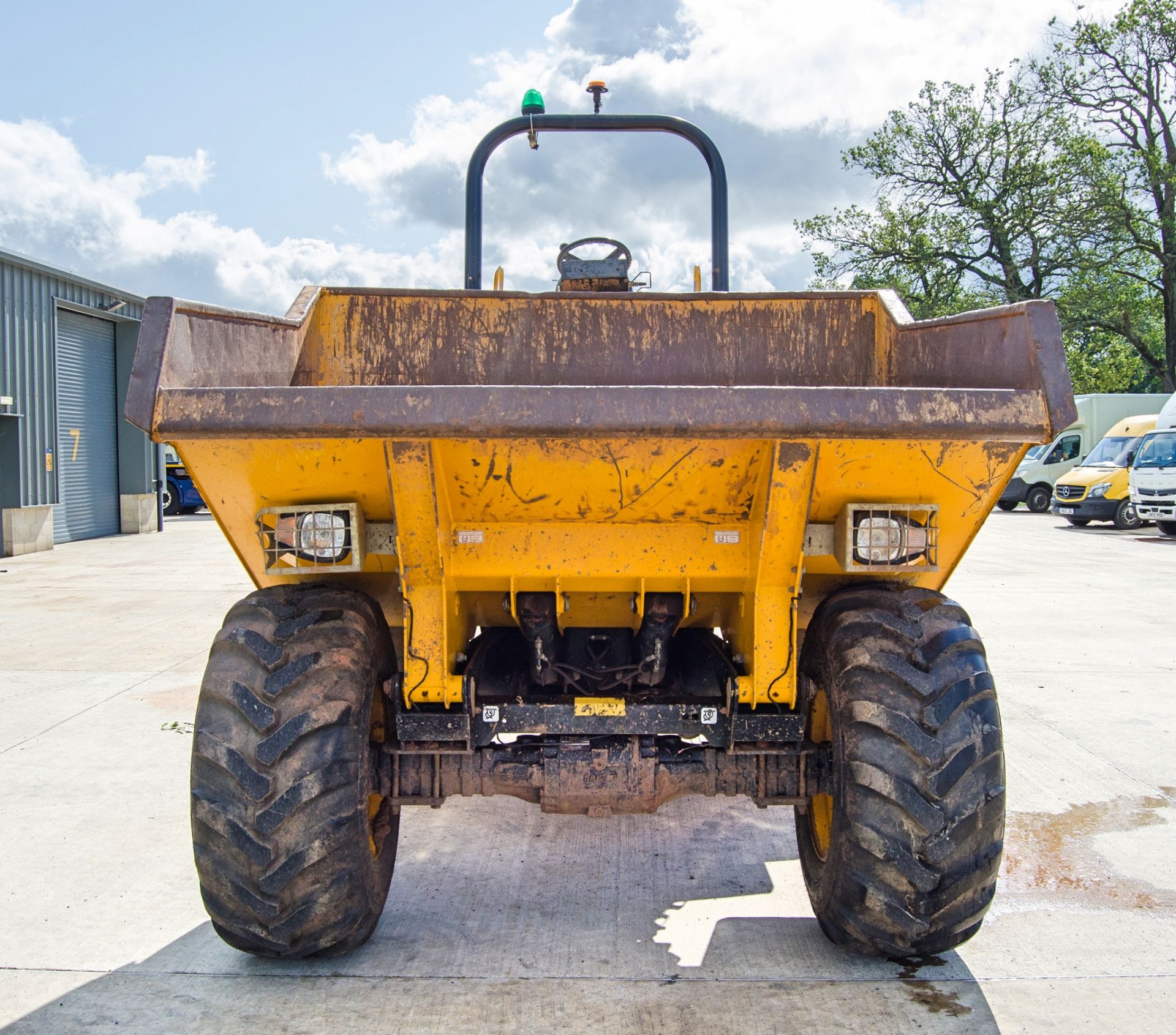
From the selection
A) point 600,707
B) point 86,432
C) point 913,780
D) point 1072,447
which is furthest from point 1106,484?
point 600,707

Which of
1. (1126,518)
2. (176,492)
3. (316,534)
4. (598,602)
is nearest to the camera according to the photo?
(316,534)

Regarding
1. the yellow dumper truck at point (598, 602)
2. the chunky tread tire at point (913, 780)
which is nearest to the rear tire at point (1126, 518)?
the yellow dumper truck at point (598, 602)

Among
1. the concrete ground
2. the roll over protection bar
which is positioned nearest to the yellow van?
the concrete ground

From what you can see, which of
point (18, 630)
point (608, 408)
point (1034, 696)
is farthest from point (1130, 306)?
point (608, 408)

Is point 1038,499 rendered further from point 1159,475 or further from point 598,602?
point 598,602

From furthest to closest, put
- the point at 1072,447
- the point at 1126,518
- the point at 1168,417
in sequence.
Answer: the point at 1072,447 → the point at 1126,518 → the point at 1168,417

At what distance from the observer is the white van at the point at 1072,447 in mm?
25000

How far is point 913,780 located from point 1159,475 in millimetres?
17820

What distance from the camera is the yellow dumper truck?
2.57 metres

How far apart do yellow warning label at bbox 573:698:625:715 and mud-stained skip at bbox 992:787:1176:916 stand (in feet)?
5.47

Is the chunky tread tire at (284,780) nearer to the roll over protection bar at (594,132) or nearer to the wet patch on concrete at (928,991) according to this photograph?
the wet patch on concrete at (928,991)

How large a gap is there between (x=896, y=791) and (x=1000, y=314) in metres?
1.38

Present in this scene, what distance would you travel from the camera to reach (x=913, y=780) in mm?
2895

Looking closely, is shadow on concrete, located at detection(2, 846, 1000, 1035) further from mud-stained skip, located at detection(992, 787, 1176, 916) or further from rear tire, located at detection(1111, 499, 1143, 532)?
rear tire, located at detection(1111, 499, 1143, 532)
